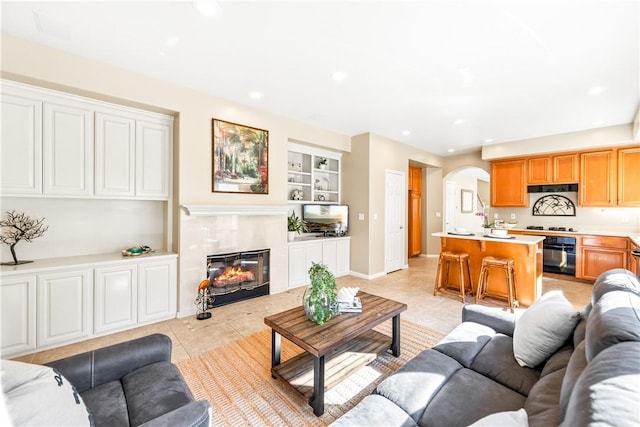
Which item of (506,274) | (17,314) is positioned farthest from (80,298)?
(506,274)

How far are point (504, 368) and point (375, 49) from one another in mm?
2680

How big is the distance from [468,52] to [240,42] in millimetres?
2154

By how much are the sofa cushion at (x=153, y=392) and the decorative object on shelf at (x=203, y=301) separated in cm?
178

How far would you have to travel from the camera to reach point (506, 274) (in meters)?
3.71

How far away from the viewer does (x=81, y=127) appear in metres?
2.92

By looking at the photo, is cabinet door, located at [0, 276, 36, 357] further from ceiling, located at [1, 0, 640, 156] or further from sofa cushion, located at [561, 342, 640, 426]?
sofa cushion, located at [561, 342, 640, 426]

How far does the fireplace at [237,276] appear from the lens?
3662 mm

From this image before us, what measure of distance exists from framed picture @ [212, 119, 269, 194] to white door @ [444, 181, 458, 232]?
5479mm

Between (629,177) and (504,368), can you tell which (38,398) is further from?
(629,177)

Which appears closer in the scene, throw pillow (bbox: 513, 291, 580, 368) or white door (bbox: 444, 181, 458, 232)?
throw pillow (bbox: 513, 291, 580, 368)

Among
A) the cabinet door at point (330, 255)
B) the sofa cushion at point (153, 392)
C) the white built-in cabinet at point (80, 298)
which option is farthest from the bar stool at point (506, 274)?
the white built-in cabinet at point (80, 298)

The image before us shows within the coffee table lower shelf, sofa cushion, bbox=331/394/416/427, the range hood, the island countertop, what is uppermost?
the range hood

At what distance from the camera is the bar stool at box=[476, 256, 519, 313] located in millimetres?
3557

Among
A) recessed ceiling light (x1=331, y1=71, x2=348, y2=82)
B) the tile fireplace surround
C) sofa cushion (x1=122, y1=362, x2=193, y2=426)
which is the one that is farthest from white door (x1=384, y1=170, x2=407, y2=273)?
sofa cushion (x1=122, y1=362, x2=193, y2=426)
